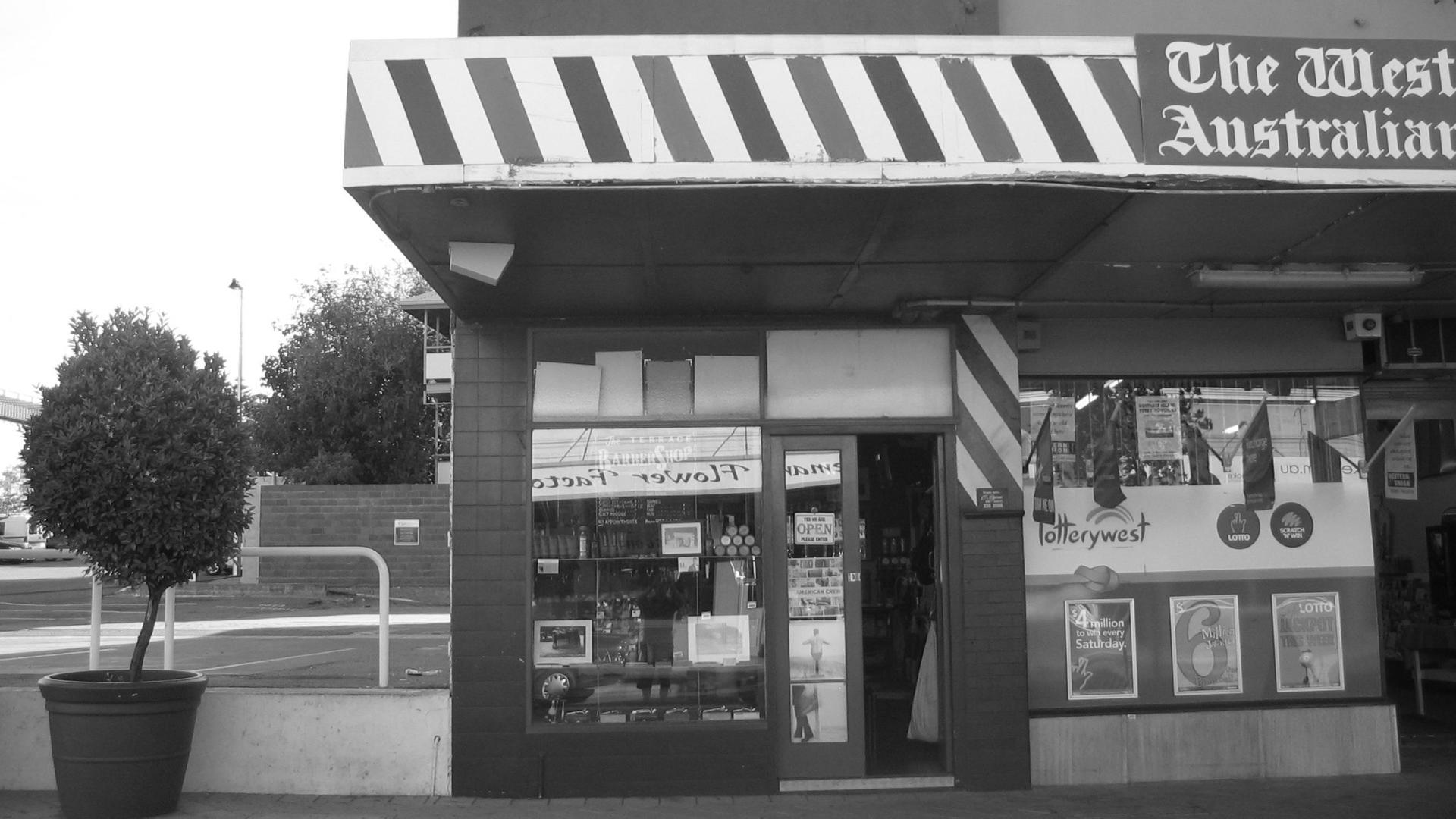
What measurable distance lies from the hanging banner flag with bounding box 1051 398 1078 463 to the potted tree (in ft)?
17.6

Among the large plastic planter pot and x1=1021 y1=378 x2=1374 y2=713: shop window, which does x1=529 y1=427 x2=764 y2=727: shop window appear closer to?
x1=1021 y1=378 x2=1374 y2=713: shop window

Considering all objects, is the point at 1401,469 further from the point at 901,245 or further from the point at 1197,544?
the point at 901,245

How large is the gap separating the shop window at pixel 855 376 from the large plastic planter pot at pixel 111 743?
4.09m

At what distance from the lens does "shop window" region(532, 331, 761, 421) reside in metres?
7.80

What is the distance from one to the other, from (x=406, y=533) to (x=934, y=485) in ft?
68.6

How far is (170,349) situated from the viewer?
707 centimetres

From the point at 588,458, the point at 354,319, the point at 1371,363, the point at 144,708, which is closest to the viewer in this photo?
the point at 144,708

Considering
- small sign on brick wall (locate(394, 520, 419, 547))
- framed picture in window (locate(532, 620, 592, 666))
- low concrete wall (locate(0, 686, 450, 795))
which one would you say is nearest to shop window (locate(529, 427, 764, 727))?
framed picture in window (locate(532, 620, 592, 666))

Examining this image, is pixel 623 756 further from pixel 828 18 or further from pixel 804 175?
pixel 828 18

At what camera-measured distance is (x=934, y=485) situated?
805cm

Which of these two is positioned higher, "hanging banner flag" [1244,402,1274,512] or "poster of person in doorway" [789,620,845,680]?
"hanging banner flag" [1244,402,1274,512]

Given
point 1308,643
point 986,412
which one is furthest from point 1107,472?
point 1308,643

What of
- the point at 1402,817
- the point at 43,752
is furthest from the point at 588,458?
the point at 1402,817

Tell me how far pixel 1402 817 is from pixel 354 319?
36.7 m
